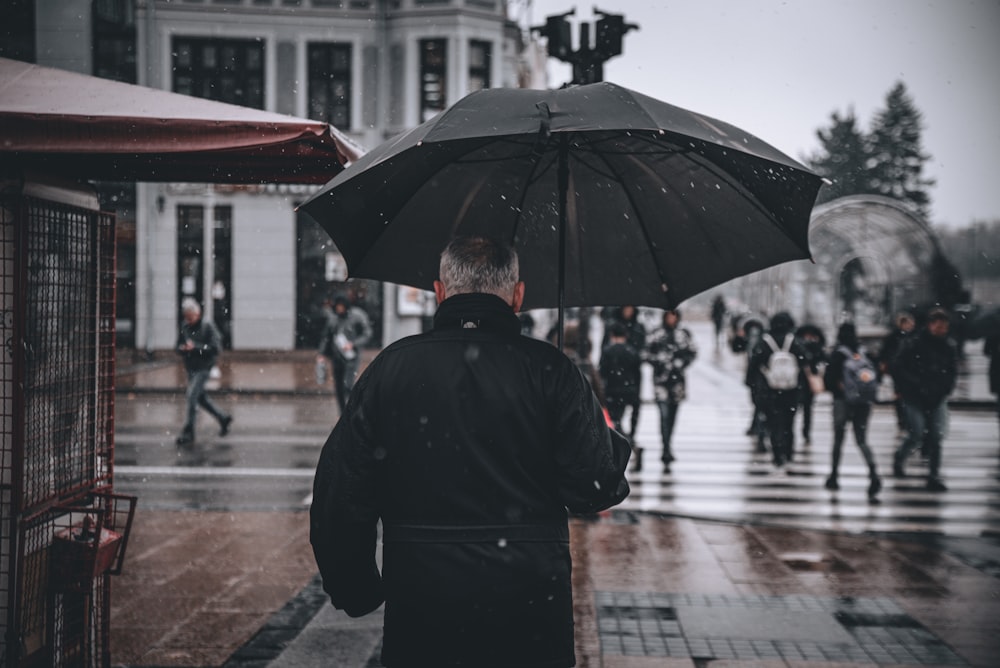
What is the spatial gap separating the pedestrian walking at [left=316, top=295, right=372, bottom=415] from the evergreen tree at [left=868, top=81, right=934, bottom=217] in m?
65.4

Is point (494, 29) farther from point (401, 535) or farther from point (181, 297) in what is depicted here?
point (401, 535)

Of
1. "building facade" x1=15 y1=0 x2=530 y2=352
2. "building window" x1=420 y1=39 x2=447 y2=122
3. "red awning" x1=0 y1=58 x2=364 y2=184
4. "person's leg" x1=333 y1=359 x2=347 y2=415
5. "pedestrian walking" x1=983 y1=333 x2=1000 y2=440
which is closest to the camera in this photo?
"red awning" x1=0 y1=58 x2=364 y2=184

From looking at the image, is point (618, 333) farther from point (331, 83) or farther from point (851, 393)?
point (331, 83)

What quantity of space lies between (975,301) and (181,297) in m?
39.8

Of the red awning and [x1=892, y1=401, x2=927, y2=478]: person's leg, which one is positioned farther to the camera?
[x1=892, y1=401, x2=927, y2=478]: person's leg

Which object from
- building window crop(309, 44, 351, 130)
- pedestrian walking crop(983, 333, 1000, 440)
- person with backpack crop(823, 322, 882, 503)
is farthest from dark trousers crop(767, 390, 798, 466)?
building window crop(309, 44, 351, 130)

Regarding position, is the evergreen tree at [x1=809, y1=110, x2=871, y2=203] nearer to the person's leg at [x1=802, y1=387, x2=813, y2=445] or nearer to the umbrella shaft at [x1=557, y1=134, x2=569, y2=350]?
the person's leg at [x1=802, y1=387, x2=813, y2=445]

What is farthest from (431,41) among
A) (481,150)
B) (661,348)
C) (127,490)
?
(481,150)

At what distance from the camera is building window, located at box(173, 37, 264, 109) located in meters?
25.2

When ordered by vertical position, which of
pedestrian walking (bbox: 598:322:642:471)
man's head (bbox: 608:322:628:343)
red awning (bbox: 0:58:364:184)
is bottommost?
pedestrian walking (bbox: 598:322:642:471)

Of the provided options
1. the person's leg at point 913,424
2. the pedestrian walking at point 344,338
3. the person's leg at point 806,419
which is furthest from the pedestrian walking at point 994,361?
the pedestrian walking at point 344,338

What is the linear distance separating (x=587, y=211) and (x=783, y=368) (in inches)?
282

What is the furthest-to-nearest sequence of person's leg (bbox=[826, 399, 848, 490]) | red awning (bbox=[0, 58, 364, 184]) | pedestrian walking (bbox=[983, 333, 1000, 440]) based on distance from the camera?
pedestrian walking (bbox=[983, 333, 1000, 440]), person's leg (bbox=[826, 399, 848, 490]), red awning (bbox=[0, 58, 364, 184])

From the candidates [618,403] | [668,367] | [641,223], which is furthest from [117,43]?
[641,223]
